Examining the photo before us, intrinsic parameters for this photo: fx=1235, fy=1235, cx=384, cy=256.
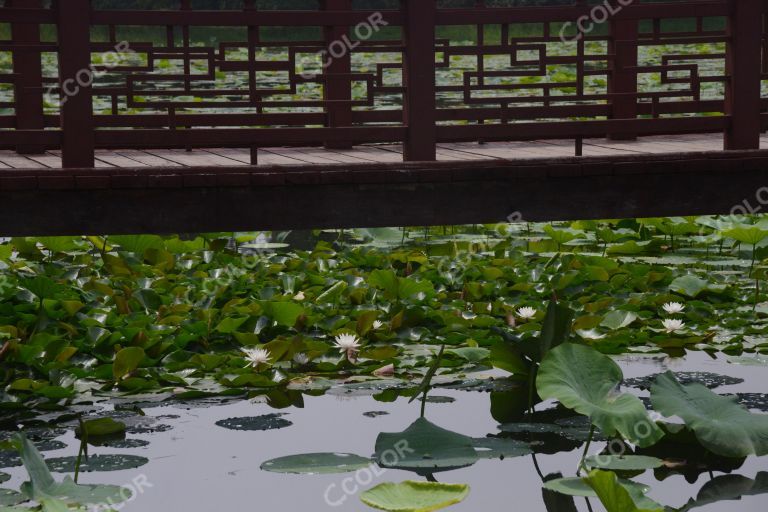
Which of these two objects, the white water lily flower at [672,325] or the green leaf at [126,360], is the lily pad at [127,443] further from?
the white water lily flower at [672,325]

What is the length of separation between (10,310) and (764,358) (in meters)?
2.38

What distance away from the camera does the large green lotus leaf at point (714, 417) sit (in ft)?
9.06

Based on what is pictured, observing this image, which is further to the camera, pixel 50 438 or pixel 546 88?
pixel 546 88

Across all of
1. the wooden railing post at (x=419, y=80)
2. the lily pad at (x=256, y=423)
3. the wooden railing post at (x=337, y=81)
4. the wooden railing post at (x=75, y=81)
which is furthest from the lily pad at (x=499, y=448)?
the wooden railing post at (x=337, y=81)

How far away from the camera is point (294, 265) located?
506 cm

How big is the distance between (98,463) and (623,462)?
3.93 ft

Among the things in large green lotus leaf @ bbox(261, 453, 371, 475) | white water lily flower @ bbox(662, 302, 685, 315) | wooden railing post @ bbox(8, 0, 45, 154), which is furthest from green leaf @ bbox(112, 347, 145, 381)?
wooden railing post @ bbox(8, 0, 45, 154)

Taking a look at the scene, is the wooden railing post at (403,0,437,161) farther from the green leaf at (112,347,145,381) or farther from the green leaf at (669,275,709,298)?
the green leaf at (112,347,145,381)

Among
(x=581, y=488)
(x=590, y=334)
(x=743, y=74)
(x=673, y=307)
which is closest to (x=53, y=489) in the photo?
(x=581, y=488)

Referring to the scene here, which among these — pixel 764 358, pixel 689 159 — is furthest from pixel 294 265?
pixel 764 358

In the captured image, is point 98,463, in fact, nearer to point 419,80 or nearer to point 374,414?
point 374,414

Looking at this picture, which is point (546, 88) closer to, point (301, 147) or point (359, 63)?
point (301, 147)

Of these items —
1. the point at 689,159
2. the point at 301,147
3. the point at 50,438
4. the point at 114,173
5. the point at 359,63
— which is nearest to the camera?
the point at 50,438

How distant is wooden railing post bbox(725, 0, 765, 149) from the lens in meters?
4.93
